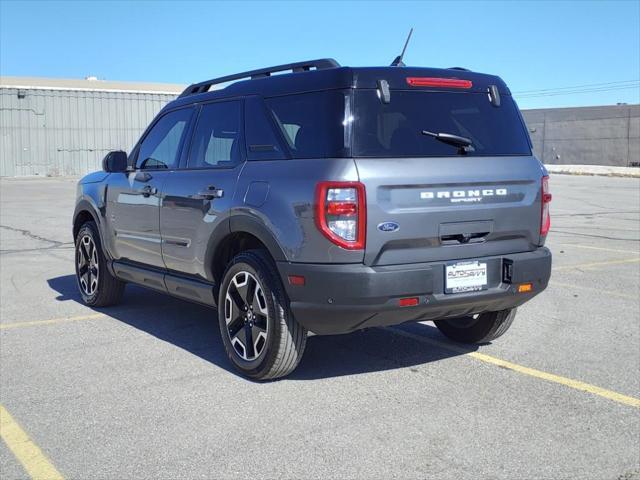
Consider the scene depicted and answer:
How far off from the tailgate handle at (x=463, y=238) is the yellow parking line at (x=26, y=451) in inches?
98.4

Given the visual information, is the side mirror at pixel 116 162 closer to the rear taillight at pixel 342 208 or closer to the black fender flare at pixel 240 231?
the black fender flare at pixel 240 231

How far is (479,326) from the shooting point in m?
5.59

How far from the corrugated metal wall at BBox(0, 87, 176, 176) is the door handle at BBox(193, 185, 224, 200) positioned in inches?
1492

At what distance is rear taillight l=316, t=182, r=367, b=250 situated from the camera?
161 inches

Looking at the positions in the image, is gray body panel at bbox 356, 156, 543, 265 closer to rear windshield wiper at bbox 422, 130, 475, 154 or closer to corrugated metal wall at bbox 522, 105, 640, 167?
rear windshield wiper at bbox 422, 130, 475, 154

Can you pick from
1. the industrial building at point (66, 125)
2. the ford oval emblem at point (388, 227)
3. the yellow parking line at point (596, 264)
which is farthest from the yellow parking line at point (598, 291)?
the industrial building at point (66, 125)

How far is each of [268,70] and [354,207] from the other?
1.62 m

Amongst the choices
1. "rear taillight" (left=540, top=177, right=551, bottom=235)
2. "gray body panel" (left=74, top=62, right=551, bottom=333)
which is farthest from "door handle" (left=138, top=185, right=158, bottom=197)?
"rear taillight" (left=540, top=177, right=551, bottom=235)

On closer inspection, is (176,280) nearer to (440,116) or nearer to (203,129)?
(203,129)

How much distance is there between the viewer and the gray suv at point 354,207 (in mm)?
4168

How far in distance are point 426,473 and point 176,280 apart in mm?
2881

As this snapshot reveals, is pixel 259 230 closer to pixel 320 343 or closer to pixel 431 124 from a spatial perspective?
pixel 431 124

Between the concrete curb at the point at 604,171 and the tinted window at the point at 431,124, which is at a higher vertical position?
the concrete curb at the point at 604,171

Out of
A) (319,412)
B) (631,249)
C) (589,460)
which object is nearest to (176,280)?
(319,412)
